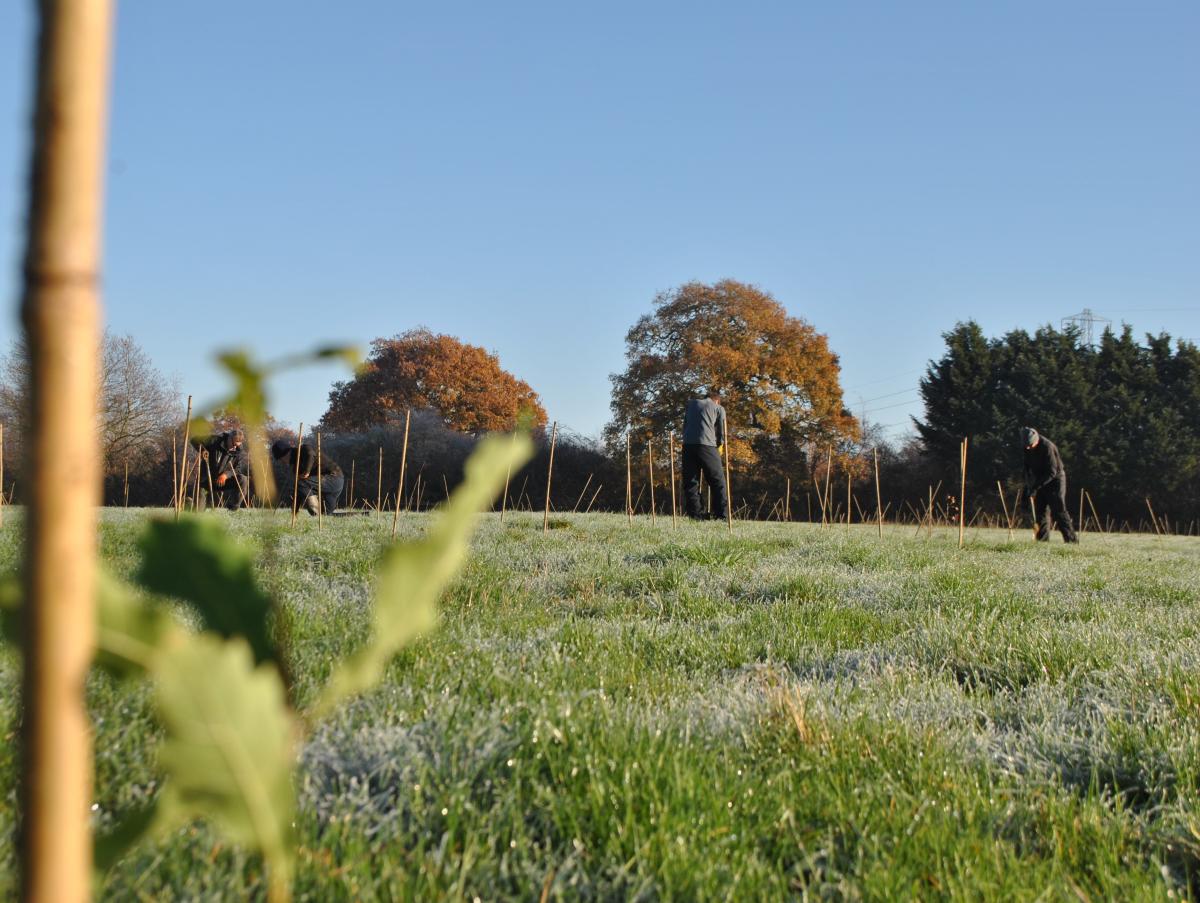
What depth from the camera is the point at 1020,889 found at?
1625 mm

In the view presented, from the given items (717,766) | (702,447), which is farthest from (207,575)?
(702,447)

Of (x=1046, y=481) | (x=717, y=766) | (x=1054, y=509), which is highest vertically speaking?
(x=1046, y=481)

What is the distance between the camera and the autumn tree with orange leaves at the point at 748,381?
1355 inches

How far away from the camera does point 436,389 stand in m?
44.5

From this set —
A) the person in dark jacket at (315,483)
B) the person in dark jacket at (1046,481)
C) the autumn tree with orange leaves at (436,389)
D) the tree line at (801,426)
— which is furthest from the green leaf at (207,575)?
the autumn tree with orange leaves at (436,389)

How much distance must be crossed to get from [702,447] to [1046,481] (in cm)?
532

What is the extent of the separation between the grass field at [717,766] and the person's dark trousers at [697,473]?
9422 millimetres

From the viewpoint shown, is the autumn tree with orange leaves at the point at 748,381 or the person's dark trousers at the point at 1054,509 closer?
the person's dark trousers at the point at 1054,509

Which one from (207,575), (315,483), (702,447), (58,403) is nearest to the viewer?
(58,403)

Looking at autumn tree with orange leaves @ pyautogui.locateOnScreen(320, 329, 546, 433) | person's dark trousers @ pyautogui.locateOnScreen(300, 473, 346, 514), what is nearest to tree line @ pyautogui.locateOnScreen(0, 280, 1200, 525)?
autumn tree with orange leaves @ pyautogui.locateOnScreen(320, 329, 546, 433)

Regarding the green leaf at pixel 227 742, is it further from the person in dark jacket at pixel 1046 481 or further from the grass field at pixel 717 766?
the person in dark jacket at pixel 1046 481

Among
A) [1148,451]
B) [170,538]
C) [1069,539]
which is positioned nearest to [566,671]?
[170,538]

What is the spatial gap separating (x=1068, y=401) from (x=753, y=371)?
10.9m

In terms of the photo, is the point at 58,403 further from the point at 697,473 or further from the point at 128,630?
the point at 697,473
